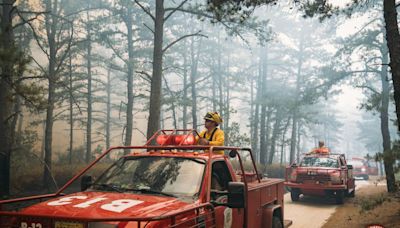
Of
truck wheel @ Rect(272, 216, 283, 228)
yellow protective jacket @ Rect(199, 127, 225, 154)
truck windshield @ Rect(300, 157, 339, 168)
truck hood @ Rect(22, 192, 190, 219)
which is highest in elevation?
yellow protective jacket @ Rect(199, 127, 225, 154)

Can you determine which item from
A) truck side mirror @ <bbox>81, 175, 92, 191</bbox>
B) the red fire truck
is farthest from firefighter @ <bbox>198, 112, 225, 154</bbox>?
truck side mirror @ <bbox>81, 175, 92, 191</bbox>

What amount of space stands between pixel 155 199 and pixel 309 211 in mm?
10570

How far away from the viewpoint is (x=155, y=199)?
189 inches

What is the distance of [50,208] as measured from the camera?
4.37 meters

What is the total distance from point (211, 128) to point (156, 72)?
6988mm

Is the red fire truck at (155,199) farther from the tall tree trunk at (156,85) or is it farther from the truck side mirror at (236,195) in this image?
the tall tree trunk at (156,85)

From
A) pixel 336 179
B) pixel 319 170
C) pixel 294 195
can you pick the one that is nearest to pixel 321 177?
pixel 319 170

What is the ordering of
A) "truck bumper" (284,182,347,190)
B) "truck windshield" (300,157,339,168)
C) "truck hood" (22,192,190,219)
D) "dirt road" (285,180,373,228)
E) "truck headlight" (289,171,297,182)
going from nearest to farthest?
1. "truck hood" (22,192,190,219)
2. "dirt road" (285,180,373,228)
3. "truck bumper" (284,182,347,190)
4. "truck headlight" (289,171,297,182)
5. "truck windshield" (300,157,339,168)

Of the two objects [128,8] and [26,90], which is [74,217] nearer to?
[26,90]

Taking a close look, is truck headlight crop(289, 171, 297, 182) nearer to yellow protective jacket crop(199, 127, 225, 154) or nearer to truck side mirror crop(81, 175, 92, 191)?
yellow protective jacket crop(199, 127, 225, 154)

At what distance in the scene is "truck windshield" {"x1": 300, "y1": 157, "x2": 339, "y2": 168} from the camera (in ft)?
54.8

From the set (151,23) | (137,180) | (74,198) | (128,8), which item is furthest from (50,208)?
(151,23)

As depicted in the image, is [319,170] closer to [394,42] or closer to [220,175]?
[394,42]

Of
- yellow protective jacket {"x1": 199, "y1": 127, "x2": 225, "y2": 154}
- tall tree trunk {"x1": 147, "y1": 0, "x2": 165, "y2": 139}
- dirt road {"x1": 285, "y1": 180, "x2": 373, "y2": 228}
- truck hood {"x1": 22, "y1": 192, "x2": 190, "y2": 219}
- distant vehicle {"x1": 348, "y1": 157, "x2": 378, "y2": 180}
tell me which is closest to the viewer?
truck hood {"x1": 22, "y1": 192, "x2": 190, "y2": 219}
